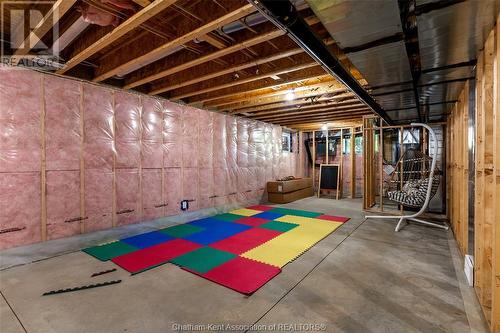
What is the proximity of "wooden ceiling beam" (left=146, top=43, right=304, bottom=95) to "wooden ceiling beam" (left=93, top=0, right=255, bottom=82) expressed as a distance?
83cm

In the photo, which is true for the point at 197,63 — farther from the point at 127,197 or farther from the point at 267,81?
the point at 127,197

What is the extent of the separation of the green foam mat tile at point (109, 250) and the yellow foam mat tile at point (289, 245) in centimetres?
152

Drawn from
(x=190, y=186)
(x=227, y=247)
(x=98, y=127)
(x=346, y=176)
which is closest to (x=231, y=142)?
(x=190, y=186)

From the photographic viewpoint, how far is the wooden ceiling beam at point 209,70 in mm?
2836

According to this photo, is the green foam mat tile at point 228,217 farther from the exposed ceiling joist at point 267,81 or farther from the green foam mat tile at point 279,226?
the exposed ceiling joist at point 267,81

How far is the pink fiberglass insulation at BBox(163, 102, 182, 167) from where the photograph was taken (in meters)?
4.66

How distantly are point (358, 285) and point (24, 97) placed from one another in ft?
14.9

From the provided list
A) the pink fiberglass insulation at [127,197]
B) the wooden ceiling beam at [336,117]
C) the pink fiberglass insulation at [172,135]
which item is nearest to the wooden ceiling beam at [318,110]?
the wooden ceiling beam at [336,117]

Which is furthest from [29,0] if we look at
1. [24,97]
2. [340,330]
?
[340,330]

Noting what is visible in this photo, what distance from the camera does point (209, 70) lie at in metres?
3.43

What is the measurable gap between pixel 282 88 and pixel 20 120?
390 cm

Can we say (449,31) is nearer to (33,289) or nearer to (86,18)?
(86,18)

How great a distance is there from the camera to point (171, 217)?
15.3ft

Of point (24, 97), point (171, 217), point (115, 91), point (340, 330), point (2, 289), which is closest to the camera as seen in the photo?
point (340, 330)
